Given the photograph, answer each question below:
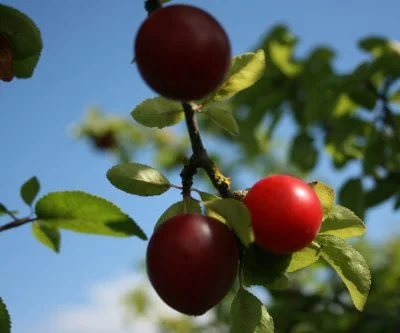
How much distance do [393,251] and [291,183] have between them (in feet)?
33.1

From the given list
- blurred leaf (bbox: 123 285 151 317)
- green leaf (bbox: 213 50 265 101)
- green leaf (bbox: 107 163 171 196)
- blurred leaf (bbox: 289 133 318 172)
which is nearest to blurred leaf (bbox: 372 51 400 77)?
blurred leaf (bbox: 289 133 318 172)

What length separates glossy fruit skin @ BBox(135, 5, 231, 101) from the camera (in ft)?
2.87

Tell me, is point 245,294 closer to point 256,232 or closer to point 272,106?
point 256,232

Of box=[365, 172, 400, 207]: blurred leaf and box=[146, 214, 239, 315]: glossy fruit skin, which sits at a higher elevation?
box=[146, 214, 239, 315]: glossy fruit skin

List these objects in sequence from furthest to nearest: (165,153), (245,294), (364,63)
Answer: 1. (165,153)
2. (364,63)
3. (245,294)

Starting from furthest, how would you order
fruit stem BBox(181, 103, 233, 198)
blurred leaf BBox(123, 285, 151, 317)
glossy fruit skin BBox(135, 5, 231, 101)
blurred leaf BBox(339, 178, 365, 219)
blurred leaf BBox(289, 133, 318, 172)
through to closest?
blurred leaf BBox(123, 285, 151, 317)
blurred leaf BBox(289, 133, 318, 172)
blurred leaf BBox(339, 178, 365, 219)
fruit stem BBox(181, 103, 233, 198)
glossy fruit skin BBox(135, 5, 231, 101)

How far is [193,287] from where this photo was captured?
1001 millimetres

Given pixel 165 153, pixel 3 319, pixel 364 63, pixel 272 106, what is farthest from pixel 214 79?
pixel 165 153

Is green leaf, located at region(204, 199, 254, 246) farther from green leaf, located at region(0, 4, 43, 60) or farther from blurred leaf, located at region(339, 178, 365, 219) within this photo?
blurred leaf, located at region(339, 178, 365, 219)

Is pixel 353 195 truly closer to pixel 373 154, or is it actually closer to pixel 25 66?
pixel 373 154

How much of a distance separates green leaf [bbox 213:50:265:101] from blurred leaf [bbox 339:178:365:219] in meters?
1.68

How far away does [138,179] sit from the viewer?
1220 mm

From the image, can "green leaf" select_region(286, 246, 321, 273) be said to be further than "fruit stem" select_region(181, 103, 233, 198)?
Yes

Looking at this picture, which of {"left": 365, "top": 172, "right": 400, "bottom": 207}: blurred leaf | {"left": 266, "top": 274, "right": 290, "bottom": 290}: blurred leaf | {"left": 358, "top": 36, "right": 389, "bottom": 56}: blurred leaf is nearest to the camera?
{"left": 266, "top": 274, "right": 290, "bottom": 290}: blurred leaf
